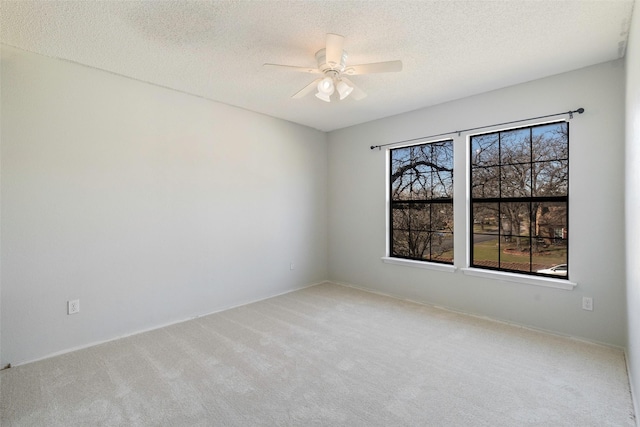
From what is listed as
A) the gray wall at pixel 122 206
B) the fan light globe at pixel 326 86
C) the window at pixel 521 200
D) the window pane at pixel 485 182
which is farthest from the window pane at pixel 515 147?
the gray wall at pixel 122 206

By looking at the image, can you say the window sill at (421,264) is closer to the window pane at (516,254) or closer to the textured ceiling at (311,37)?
the window pane at (516,254)

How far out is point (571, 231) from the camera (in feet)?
9.46

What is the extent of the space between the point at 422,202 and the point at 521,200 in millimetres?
1172

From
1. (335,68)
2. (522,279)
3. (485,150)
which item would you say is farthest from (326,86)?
(522,279)

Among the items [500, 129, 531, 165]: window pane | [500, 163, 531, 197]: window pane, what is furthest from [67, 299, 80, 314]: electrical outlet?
[500, 129, 531, 165]: window pane

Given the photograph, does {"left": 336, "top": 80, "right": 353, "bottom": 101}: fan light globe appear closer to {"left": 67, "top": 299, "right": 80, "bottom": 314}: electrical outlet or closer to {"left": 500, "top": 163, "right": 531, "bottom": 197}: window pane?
{"left": 500, "top": 163, "right": 531, "bottom": 197}: window pane

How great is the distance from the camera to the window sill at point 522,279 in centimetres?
290

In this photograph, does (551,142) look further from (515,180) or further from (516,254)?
(516,254)

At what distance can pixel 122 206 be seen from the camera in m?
2.97

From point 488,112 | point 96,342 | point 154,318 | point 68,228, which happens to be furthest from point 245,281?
point 488,112

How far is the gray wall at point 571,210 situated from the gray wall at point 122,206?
1.50 m

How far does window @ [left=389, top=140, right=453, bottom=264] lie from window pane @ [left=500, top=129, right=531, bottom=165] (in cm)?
59

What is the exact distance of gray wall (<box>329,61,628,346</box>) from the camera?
8.75ft

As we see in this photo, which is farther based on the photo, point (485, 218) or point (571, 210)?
point (485, 218)
